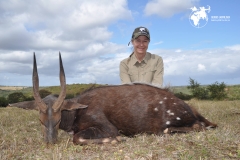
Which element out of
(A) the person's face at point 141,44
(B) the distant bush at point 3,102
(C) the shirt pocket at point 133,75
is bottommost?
(B) the distant bush at point 3,102

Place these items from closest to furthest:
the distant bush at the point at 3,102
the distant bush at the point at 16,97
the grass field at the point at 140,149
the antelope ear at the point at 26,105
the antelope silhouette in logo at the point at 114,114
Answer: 1. the grass field at the point at 140,149
2. the antelope silhouette in logo at the point at 114,114
3. the antelope ear at the point at 26,105
4. the distant bush at the point at 16,97
5. the distant bush at the point at 3,102

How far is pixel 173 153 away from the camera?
12.4ft

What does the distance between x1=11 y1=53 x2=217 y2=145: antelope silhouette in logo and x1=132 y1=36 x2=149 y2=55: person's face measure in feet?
5.48

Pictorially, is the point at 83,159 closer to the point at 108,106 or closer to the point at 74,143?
the point at 74,143

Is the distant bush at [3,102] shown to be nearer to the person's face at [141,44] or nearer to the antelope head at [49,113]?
the person's face at [141,44]

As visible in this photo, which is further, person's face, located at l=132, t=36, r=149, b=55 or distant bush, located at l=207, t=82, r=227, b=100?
distant bush, located at l=207, t=82, r=227, b=100

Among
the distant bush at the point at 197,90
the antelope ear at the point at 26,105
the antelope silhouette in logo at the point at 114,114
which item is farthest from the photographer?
the distant bush at the point at 197,90

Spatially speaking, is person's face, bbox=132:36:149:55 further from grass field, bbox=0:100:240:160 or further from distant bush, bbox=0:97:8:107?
distant bush, bbox=0:97:8:107

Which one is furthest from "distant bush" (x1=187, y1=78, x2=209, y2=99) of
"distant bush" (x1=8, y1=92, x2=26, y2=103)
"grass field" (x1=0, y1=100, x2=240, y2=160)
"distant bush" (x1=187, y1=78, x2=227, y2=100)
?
"grass field" (x1=0, y1=100, x2=240, y2=160)

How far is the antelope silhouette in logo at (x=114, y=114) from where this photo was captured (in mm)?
4785

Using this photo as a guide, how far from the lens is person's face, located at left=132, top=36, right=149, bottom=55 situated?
6977mm

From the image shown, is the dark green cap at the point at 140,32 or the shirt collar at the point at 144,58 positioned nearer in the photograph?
the dark green cap at the point at 140,32

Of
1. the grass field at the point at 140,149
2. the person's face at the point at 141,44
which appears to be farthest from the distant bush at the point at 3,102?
the grass field at the point at 140,149

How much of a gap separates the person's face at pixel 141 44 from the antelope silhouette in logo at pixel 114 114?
167cm
